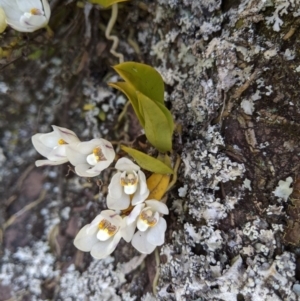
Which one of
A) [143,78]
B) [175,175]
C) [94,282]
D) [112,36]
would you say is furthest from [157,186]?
[112,36]

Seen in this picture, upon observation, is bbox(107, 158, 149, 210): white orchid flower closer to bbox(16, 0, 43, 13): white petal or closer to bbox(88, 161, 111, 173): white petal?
bbox(88, 161, 111, 173): white petal

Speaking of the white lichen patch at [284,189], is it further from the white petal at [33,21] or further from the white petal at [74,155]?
the white petal at [33,21]

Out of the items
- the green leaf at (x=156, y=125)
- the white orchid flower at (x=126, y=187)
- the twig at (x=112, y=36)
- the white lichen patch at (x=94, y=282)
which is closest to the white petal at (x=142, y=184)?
the white orchid flower at (x=126, y=187)

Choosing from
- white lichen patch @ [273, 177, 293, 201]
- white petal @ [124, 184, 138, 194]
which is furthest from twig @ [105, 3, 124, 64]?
white lichen patch @ [273, 177, 293, 201]

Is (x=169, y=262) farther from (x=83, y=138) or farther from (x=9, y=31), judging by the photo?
(x=9, y=31)

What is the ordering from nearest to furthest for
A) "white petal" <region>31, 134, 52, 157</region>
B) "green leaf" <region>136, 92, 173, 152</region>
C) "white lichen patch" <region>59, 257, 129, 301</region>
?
"green leaf" <region>136, 92, 173, 152</region> → "white petal" <region>31, 134, 52, 157</region> → "white lichen patch" <region>59, 257, 129, 301</region>

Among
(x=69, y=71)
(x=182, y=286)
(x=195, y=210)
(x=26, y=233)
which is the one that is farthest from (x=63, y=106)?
(x=182, y=286)
